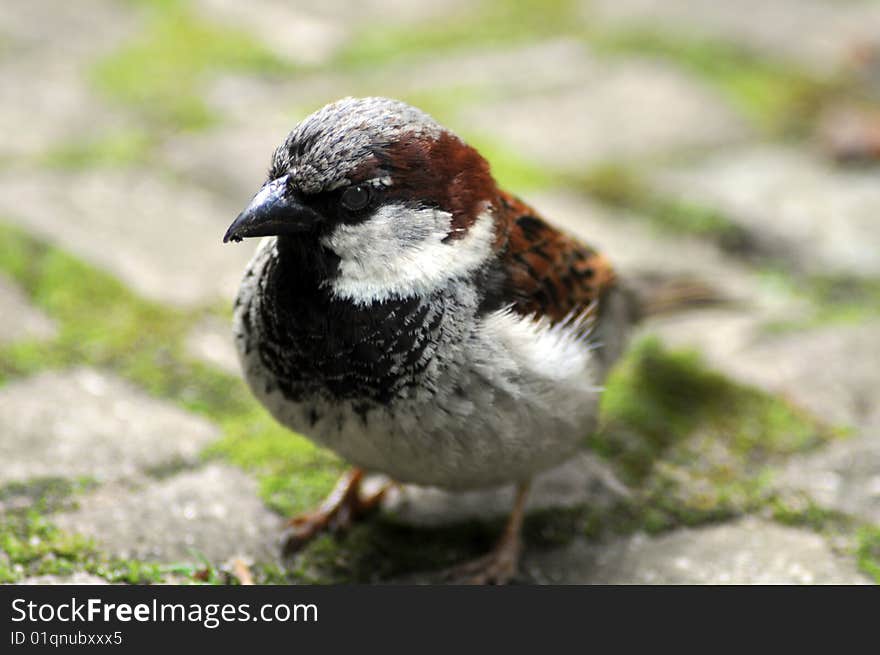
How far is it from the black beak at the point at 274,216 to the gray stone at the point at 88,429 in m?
0.93

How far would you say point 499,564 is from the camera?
2959 mm

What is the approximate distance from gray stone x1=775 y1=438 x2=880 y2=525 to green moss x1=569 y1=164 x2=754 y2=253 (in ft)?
3.99

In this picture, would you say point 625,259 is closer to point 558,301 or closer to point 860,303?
point 860,303

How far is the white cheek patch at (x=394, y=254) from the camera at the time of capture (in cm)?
253

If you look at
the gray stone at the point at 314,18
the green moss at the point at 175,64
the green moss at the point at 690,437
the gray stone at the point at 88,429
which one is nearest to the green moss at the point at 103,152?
the green moss at the point at 175,64

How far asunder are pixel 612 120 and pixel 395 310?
2.77 metres

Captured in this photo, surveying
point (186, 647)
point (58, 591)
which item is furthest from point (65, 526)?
point (186, 647)

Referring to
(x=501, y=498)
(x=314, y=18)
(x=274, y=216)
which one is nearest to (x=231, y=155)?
(x=314, y=18)

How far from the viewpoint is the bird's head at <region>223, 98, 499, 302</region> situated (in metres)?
2.46

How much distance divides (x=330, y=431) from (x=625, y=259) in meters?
1.90

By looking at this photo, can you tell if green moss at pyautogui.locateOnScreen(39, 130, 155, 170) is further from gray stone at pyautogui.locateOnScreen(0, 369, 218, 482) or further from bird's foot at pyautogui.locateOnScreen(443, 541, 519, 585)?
bird's foot at pyautogui.locateOnScreen(443, 541, 519, 585)

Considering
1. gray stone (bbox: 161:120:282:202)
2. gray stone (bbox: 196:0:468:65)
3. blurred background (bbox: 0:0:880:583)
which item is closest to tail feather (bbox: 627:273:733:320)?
blurred background (bbox: 0:0:880:583)

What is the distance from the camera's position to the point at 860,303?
3984 mm

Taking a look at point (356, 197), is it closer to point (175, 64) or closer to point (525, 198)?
point (525, 198)
